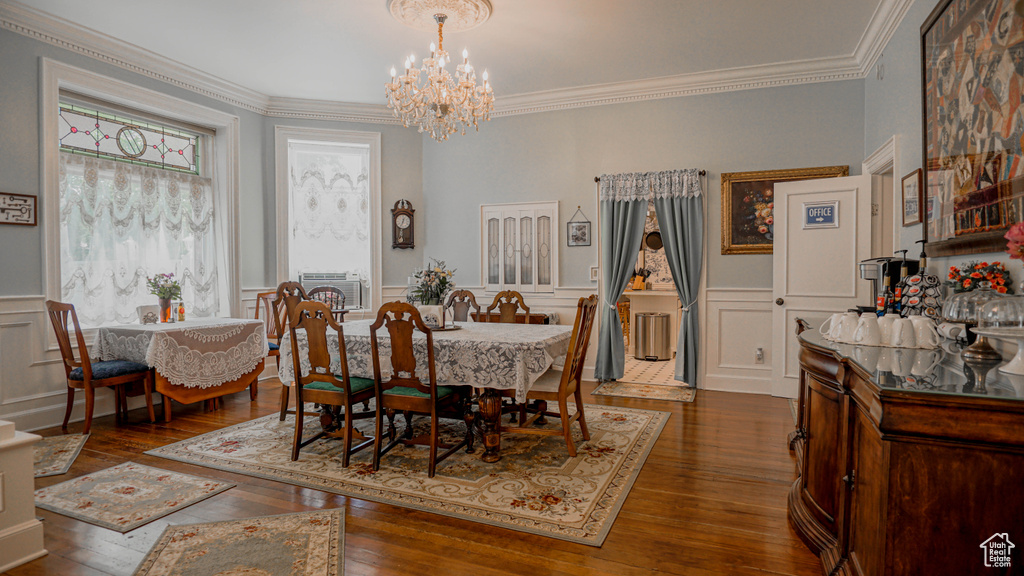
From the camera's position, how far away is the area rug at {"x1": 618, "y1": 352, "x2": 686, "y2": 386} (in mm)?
5871

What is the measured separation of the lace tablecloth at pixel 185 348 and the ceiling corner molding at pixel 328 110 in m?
2.73

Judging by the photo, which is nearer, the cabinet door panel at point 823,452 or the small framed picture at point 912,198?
the cabinet door panel at point 823,452

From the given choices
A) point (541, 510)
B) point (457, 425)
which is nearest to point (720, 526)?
point (541, 510)

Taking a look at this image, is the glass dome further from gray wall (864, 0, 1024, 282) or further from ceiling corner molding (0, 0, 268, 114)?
ceiling corner molding (0, 0, 268, 114)

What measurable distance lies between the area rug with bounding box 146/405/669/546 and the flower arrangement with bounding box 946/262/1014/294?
6.12ft

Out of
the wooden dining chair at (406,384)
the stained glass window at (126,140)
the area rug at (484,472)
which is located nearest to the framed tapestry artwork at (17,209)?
the stained glass window at (126,140)

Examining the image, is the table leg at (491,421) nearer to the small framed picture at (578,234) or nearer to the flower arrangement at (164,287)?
the small framed picture at (578,234)

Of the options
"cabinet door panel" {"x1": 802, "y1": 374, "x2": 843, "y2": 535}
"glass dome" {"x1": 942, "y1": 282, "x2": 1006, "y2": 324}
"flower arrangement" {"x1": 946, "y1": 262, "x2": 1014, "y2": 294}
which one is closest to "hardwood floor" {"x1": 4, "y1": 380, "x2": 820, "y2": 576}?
"cabinet door panel" {"x1": 802, "y1": 374, "x2": 843, "y2": 535}

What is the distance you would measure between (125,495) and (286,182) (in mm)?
4103

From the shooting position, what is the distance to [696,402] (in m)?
4.89

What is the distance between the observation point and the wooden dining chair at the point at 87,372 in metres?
3.96

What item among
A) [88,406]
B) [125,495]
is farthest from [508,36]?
[88,406]

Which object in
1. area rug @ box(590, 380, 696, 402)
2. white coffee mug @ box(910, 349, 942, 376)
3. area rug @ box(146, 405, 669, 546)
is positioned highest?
white coffee mug @ box(910, 349, 942, 376)

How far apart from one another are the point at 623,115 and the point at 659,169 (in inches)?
28.3
